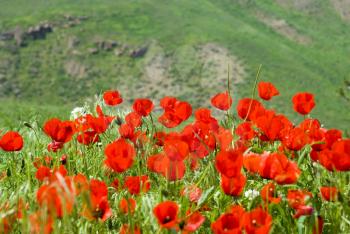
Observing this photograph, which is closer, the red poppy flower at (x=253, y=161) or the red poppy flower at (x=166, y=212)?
the red poppy flower at (x=166, y=212)

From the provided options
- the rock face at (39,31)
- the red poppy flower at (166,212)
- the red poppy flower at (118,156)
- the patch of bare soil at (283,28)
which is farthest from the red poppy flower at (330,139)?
the patch of bare soil at (283,28)

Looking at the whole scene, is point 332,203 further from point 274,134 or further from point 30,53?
point 30,53

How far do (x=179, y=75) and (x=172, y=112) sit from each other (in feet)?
372

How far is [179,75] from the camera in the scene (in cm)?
11662

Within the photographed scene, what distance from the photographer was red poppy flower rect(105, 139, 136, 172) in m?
2.57

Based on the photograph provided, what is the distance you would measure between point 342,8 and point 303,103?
181 meters

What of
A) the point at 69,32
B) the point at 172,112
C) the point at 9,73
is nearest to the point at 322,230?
the point at 172,112

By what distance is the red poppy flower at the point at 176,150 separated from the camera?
261 cm

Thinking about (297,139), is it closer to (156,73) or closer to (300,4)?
(156,73)

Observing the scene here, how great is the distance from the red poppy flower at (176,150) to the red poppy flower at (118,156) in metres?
0.17

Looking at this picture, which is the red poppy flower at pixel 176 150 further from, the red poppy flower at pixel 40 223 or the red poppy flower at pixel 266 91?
the red poppy flower at pixel 266 91

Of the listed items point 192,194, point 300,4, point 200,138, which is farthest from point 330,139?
point 300,4

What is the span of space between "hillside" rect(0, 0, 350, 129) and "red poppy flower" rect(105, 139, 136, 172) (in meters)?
94.6

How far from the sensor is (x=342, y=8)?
174 m
